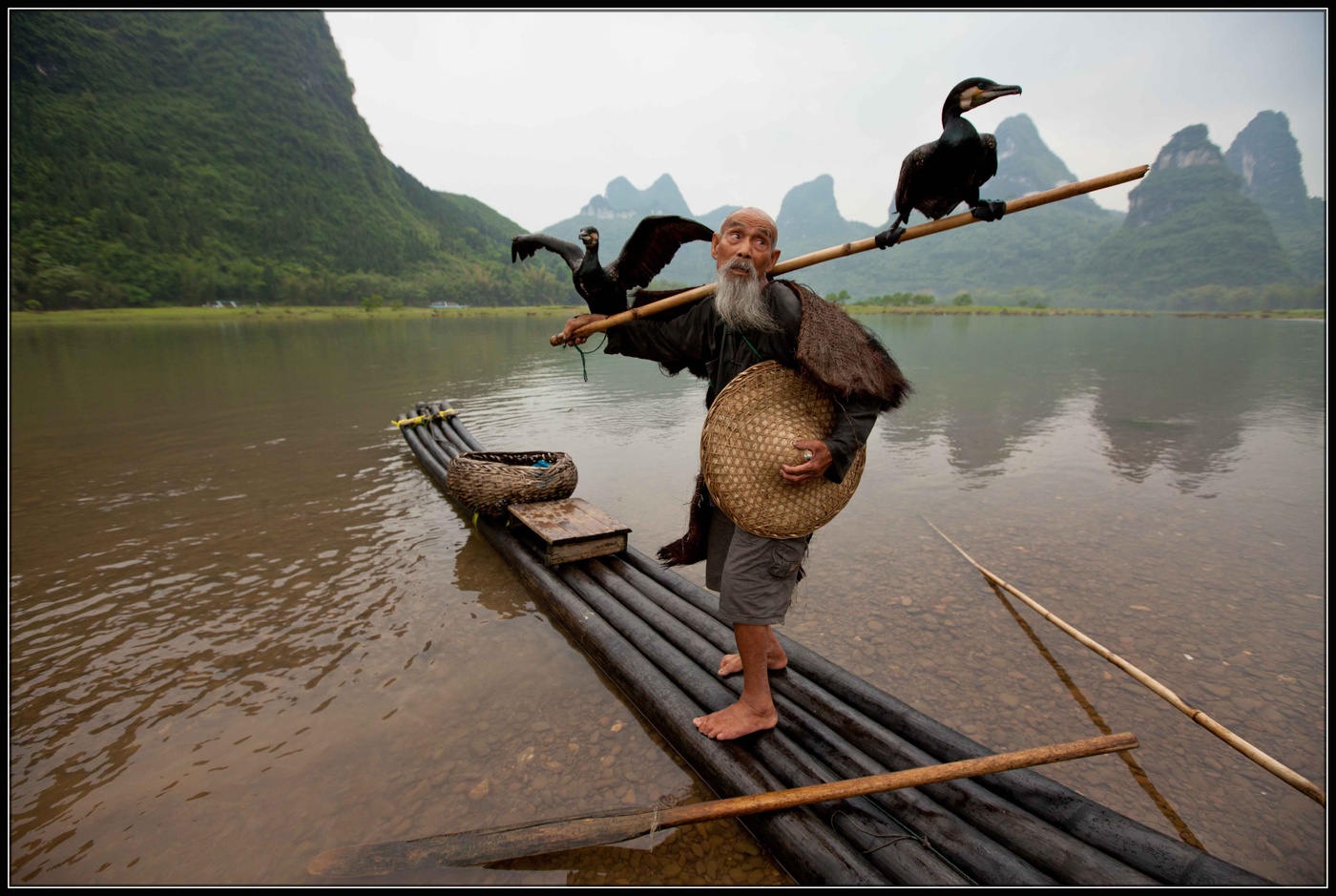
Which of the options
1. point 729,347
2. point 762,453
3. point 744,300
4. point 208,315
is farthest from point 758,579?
point 208,315

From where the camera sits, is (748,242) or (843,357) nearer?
(843,357)

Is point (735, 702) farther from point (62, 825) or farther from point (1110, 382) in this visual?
point (1110, 382)

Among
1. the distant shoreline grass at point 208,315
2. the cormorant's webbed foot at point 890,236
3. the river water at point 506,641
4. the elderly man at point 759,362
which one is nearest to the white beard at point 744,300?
the elderly man at point 759,362

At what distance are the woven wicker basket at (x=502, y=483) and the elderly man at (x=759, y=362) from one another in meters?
2.38

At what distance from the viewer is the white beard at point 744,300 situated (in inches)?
93.9

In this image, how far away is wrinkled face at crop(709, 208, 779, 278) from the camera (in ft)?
8.09

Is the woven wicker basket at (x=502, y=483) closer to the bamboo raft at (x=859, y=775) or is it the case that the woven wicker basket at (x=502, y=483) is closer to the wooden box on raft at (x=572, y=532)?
the wooden box on raft at (x=572, y=532)

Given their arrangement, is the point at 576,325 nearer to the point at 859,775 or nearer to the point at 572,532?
the point at 572,532

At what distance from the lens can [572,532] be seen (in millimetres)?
4266

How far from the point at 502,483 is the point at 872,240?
11.7 feet

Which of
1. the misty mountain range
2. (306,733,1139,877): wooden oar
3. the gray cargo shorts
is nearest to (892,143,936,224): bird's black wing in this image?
the gray cargo shorts

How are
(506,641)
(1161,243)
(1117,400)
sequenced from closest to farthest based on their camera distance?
(506,641) < (1117,400) < (1161,243)

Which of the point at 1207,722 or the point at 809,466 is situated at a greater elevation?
the point at 809,466

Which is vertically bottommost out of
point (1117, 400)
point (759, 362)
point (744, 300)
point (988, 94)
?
point (1117, 400)
